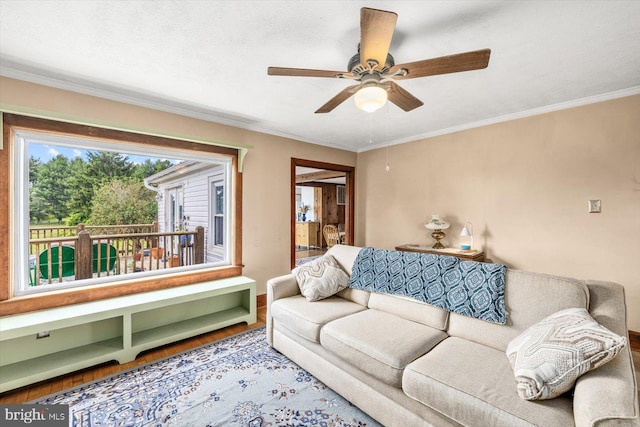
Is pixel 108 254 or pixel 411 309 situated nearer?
pixel 411 309

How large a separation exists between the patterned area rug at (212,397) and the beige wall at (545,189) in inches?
110

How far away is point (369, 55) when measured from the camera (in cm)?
161

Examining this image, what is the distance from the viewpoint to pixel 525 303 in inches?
69.9

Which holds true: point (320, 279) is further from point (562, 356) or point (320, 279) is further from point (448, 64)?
point (448, 64)

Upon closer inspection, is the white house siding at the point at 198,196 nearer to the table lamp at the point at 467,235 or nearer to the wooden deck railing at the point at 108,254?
the wooden deck railing at the point at 108,254

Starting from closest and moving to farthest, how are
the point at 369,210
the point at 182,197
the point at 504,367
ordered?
the point at 504,367
the point at 182,197
the point at 369,210

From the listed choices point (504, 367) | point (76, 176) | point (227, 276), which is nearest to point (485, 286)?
point (504, 367)

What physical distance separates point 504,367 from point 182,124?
3.52 meters

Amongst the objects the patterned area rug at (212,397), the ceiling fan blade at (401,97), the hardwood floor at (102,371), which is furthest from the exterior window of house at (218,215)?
the ceiling fan blade at (401,97)

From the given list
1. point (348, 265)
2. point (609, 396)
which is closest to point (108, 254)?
point (348, 265)

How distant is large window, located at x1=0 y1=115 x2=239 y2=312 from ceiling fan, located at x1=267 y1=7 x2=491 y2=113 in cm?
205

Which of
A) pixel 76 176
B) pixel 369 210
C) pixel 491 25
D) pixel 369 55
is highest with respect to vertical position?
pixel 491 25

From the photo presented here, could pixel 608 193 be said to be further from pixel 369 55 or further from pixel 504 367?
pixel 369 55

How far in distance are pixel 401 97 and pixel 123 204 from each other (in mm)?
2961
